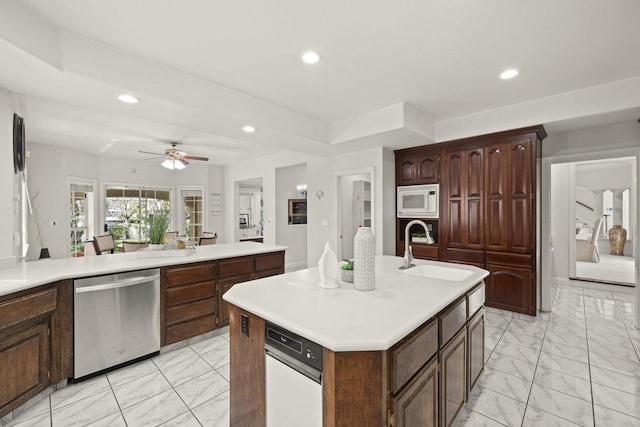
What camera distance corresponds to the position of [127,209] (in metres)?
6.84

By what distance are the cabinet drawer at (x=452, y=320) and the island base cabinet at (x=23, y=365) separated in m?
2.59

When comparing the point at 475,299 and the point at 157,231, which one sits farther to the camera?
the point at 157,231

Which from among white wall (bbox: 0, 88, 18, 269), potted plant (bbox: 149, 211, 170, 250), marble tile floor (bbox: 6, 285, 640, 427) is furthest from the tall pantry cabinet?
white wall (bbox: 0, 88, 18, 269)

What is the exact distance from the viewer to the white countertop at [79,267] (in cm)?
195

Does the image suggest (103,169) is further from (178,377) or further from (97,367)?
(178,377)

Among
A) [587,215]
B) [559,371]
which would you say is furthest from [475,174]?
[587,215]

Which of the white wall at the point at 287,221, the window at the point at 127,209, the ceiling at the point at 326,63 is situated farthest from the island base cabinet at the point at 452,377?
the window at the point at 127,209

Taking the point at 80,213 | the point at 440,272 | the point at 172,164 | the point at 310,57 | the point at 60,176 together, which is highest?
the point at 310,57

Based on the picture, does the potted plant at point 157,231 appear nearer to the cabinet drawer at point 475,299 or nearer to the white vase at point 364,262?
the white vase at point 364,262

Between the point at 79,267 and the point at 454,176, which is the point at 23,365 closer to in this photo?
the point at 79,267

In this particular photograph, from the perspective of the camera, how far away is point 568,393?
213 cm

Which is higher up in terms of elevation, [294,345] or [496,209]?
Result: [496,209]

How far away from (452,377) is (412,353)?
2.06 ft

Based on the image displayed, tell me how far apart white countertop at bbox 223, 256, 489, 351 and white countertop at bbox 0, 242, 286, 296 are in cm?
133
